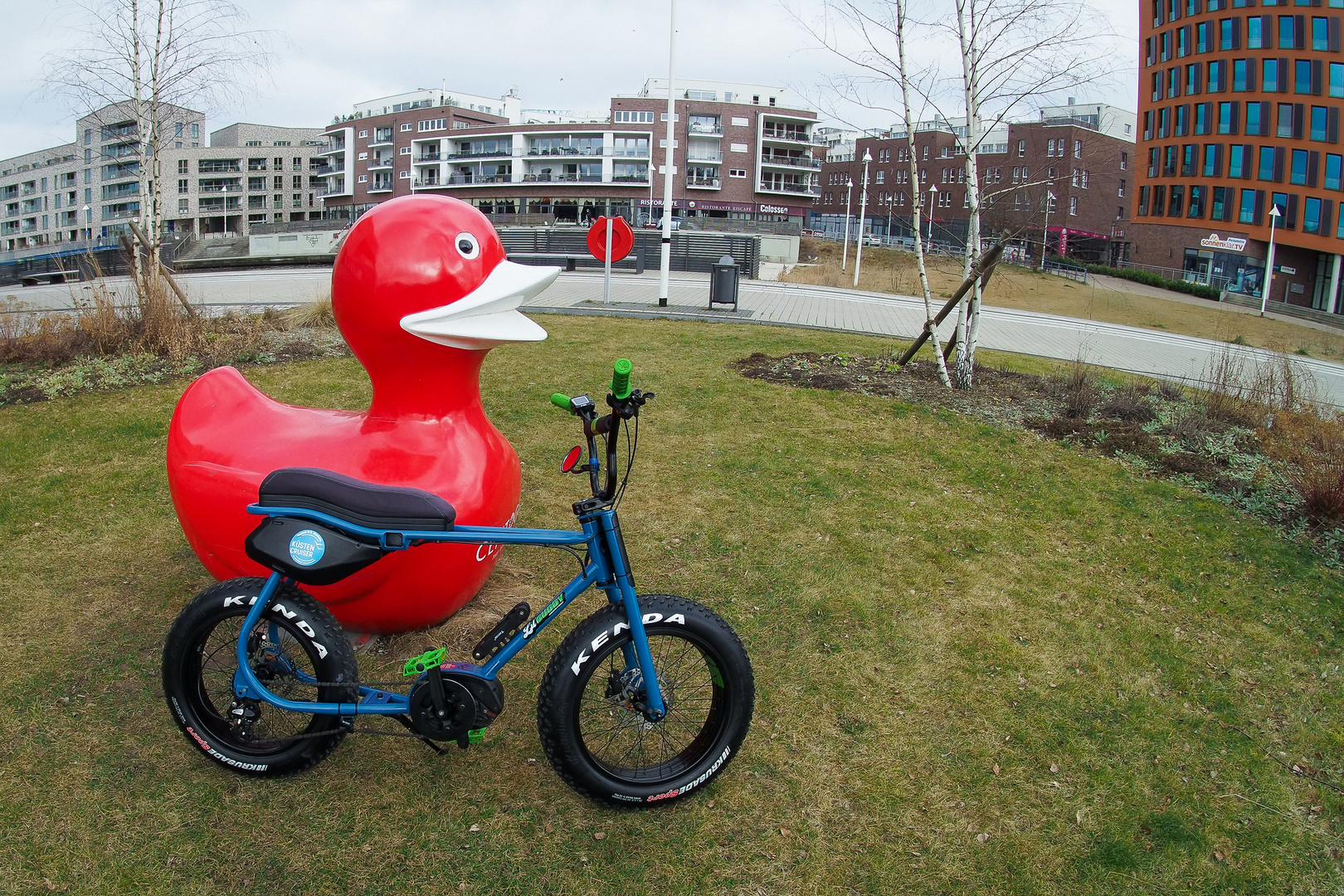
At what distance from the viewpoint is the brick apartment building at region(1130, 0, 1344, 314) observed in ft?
147

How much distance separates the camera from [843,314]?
1755cm

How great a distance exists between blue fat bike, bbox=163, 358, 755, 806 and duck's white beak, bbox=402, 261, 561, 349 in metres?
0.92

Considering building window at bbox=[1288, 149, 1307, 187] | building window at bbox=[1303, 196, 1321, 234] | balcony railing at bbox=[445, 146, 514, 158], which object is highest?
balcony railing at bbox=[445, 146, 514, 158]

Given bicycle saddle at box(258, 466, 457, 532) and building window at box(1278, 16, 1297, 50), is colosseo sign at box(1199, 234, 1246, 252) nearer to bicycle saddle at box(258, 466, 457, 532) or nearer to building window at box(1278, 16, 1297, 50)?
building window at box(1278, 16, 1297, 50)

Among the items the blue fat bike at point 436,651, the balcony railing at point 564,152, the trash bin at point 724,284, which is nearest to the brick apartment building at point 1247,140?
the balcony railing at point 564,152

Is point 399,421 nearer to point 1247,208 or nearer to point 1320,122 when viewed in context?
point 1320,122

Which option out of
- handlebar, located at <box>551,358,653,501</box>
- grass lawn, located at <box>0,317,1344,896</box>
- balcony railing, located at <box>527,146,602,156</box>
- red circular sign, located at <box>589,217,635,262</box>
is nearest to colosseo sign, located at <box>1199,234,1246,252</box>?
balcony railing, located at <box>527,146,602,156</box>

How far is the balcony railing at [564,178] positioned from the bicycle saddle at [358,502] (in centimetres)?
7191

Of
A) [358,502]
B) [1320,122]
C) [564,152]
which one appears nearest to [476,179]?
[564,152]

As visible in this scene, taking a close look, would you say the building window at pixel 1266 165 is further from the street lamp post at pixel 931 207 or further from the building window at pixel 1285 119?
the street lamp post at pixel 931 207

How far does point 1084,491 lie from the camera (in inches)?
256

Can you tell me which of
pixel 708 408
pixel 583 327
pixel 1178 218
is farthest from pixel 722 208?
pixel 708 408

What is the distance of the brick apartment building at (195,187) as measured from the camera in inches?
3305

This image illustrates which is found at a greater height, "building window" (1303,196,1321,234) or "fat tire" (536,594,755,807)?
"building window" (1303,196,1321,234)
